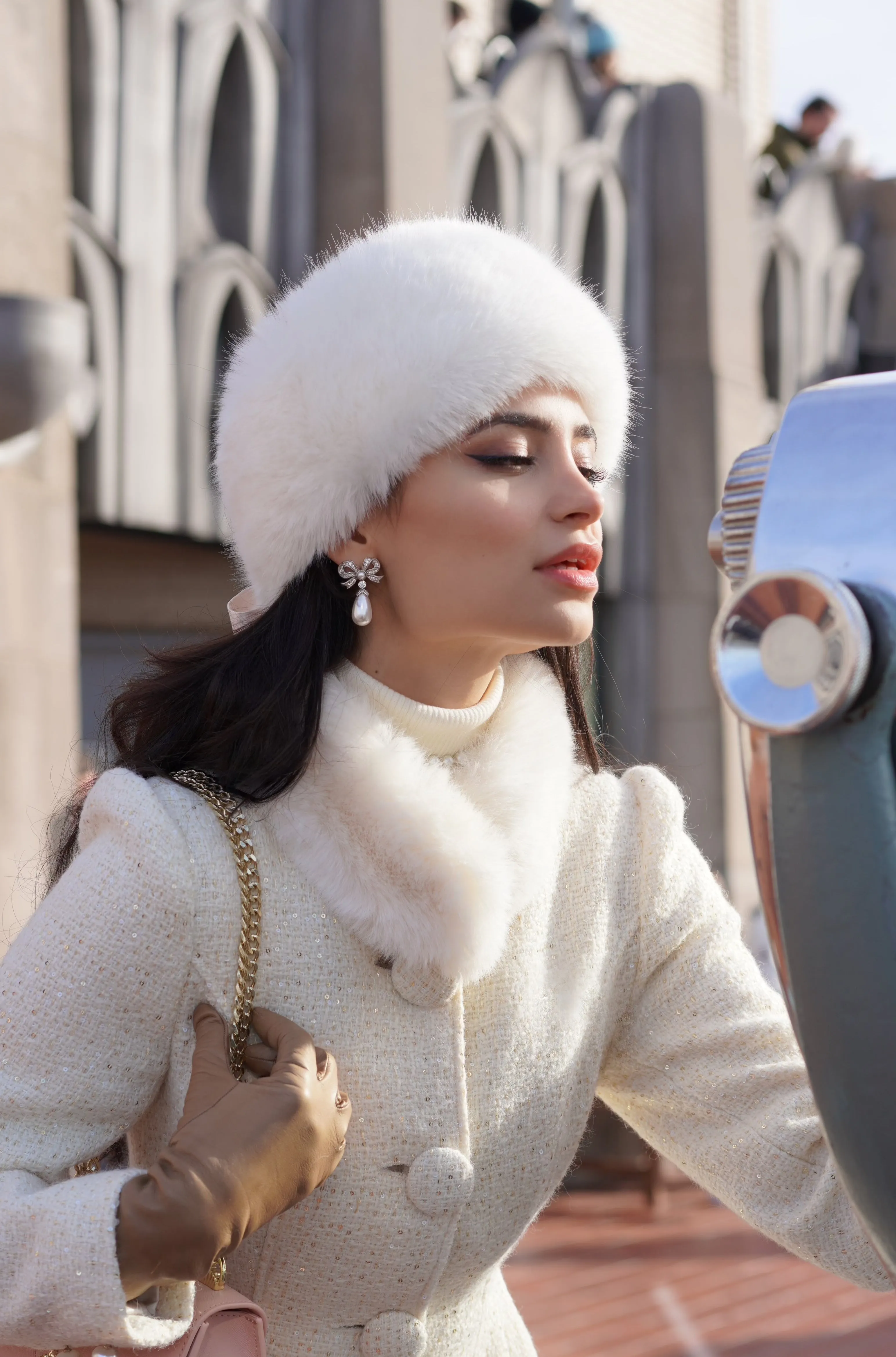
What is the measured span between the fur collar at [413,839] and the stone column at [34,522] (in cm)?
267

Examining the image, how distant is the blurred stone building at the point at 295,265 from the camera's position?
4238 millimetres

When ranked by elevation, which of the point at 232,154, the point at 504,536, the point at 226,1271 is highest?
the point at 232,154

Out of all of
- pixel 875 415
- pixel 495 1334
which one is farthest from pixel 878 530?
pixel 495 1334

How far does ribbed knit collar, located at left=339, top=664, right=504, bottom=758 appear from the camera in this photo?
63.6 inches

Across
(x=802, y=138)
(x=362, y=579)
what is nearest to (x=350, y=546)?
(x=362, y=579)

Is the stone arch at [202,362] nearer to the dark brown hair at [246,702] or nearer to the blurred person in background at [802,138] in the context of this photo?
the dark brown hair at [246,702]

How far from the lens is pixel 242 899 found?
1478mm

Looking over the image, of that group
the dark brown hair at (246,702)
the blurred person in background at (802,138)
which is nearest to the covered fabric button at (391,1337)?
the dark brown hair at (246,702)

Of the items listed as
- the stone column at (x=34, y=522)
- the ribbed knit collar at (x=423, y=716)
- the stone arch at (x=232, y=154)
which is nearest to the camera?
the ribbed knit collar at (x=423, y=716)

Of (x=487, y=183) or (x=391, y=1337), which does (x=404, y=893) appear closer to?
(x=391, y=1337)

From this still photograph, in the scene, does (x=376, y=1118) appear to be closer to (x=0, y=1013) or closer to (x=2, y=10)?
(x=0, y=1013)

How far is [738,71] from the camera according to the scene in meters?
14.4

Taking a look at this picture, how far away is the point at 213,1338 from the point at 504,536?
0.79 meters

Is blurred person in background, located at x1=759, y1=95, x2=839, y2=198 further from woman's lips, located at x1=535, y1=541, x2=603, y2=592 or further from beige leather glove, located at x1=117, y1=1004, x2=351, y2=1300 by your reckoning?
beige leather glove, located at x1=117, y1=1004, x2=351, y2=1300
